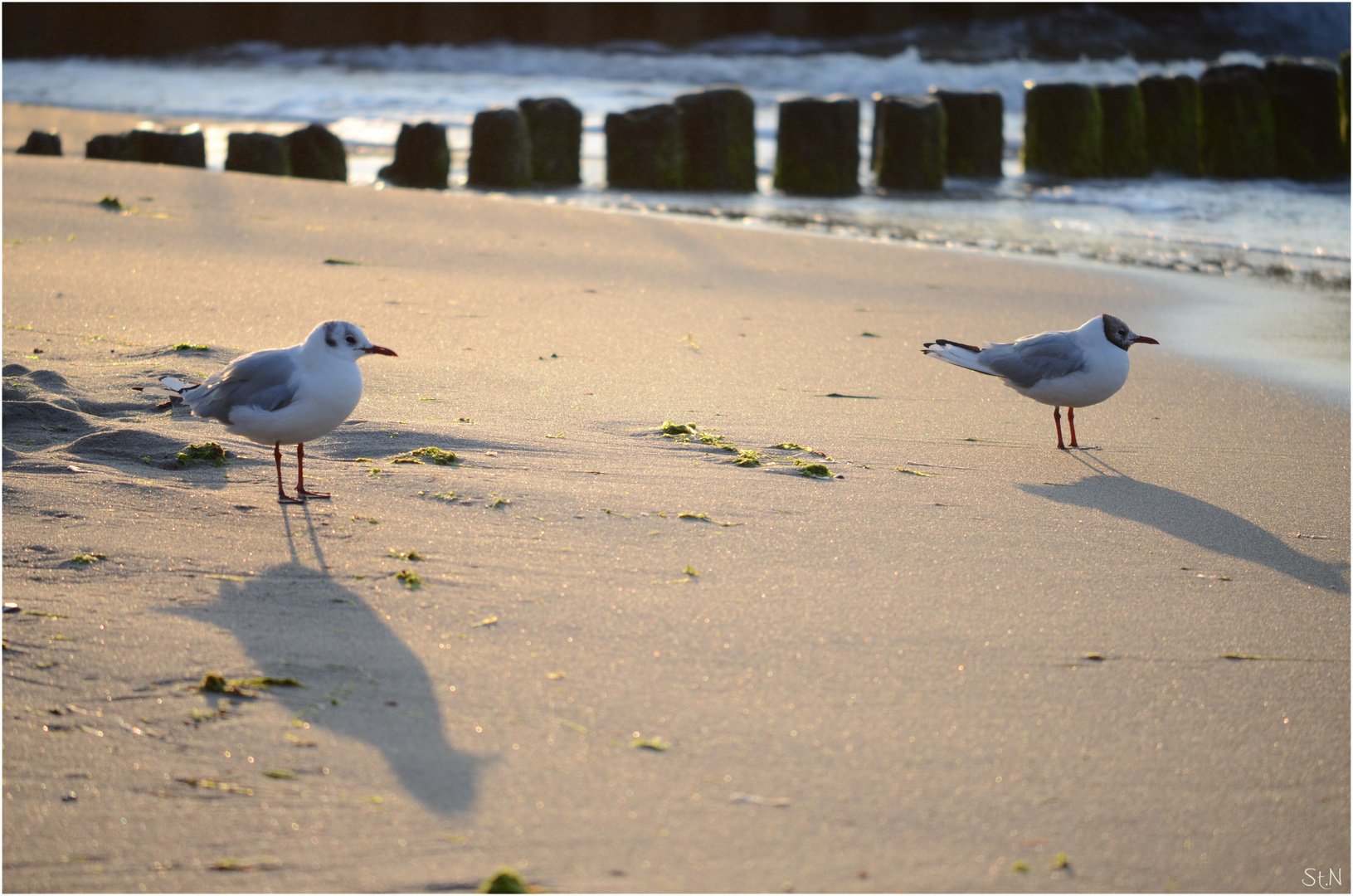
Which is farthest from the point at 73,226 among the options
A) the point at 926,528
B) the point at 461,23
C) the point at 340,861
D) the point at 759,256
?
the point at 461,23

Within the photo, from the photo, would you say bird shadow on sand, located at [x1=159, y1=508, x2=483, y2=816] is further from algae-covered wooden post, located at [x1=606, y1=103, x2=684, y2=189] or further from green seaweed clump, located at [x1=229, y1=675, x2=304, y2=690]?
algae-covered wooden post, located at [x1=606, y1=103, x2=684, y2=189]

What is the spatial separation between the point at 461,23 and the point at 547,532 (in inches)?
1176

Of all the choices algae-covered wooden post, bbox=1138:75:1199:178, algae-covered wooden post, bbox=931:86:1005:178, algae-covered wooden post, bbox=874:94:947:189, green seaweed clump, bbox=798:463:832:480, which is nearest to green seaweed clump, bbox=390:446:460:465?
green seaweed clump, bbox=798:463:832:480

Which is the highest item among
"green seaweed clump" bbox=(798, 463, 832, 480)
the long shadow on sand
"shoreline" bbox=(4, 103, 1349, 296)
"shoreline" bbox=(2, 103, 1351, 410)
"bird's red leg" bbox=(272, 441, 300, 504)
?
"shoreline" bbox=(4, 103, 1349, 296)

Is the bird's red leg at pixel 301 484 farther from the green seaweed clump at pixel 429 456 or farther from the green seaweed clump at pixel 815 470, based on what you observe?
the green seaweed clump at pixel 815 470

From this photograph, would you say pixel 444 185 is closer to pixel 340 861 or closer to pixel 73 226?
pixel 73 226

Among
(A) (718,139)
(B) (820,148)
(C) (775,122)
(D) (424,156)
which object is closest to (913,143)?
(B) (820,148)

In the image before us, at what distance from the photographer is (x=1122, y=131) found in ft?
42.9

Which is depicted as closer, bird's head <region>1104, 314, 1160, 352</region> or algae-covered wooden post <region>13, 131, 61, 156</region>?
bird's head <region>1104, 314, 1160, 352</region>

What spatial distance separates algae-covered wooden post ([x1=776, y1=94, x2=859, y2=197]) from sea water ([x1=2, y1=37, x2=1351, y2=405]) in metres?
0.26

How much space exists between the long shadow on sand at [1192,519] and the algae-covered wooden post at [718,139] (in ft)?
25.9

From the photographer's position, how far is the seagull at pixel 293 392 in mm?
2885

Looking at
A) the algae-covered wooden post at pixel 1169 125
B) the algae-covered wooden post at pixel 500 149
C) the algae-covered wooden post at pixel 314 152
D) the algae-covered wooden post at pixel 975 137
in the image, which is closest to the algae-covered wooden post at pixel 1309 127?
the algae-covered wooden post at pixel 1169 125

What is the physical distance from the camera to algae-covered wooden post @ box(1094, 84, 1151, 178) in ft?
42.8
